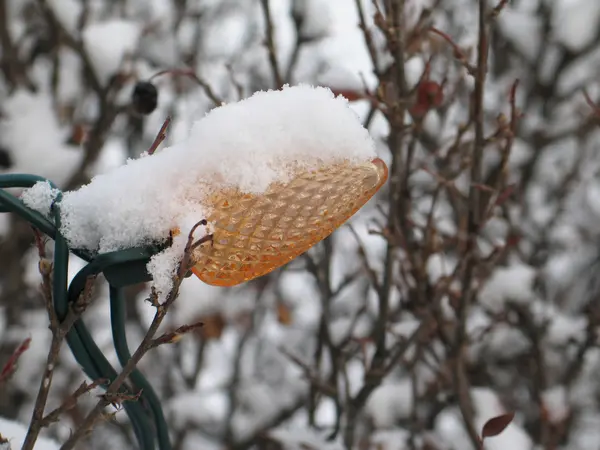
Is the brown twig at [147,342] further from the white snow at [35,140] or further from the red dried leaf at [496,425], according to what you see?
the white snow at [35,140]

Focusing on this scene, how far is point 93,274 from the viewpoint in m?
0.61

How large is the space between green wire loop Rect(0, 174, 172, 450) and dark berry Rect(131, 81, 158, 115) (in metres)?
1.02

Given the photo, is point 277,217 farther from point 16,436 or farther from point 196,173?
point 16,436

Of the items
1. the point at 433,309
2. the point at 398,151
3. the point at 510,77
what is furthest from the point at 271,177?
the point at 510,77

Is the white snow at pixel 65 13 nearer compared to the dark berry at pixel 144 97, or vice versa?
the dark berry at pixel 144 97

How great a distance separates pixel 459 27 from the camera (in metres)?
3.36

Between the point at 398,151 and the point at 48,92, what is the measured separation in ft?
7.03

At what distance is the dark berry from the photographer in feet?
5.27

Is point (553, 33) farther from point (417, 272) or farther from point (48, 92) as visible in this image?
point (48, 92)

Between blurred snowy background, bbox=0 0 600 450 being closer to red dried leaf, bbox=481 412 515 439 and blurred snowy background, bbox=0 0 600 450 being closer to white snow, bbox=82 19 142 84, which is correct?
white snow, bbox=82 19 142 84

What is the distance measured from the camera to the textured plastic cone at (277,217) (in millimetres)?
627

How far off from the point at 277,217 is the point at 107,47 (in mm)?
1917

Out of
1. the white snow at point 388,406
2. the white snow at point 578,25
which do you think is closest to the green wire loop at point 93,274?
the white snow at point 388,406

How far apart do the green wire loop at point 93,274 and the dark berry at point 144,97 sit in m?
1.02
